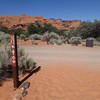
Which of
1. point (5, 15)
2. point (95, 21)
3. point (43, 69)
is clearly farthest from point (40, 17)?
point (43, 69)

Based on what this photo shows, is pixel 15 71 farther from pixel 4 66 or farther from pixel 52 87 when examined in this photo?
pixel 4 66

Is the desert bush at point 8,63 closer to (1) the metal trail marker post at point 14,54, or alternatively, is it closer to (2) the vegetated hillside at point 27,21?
(1) the metal trail marker post at point 14,54

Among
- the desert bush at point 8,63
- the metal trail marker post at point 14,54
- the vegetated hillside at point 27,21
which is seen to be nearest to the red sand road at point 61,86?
the metal trail marker post at point 14,54

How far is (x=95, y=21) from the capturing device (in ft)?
122

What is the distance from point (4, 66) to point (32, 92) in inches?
108

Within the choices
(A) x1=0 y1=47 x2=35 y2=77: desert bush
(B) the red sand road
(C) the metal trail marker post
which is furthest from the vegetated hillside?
(C) the metal trail marker post

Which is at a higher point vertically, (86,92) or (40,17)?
(40,17)

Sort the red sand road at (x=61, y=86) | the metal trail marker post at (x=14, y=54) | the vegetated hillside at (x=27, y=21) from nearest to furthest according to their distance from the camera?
the red sand road at (x=61, y=86) → the metal trail marker post at (x=14, y=54) → the vegetated hillside at (x=27, y=21)

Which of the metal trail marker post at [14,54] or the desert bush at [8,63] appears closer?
the metal trail marker post at [14,54]

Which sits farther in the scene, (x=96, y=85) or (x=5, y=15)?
(x=5, y=15)

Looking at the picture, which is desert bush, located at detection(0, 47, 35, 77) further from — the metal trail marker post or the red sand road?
the metal trail marker post

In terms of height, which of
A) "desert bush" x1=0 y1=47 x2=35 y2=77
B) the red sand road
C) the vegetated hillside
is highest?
the vegetated hillside

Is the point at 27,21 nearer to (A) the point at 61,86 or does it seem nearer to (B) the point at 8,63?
(B) the point at 8,63

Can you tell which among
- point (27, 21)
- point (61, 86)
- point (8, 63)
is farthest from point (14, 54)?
point (27, 21)
